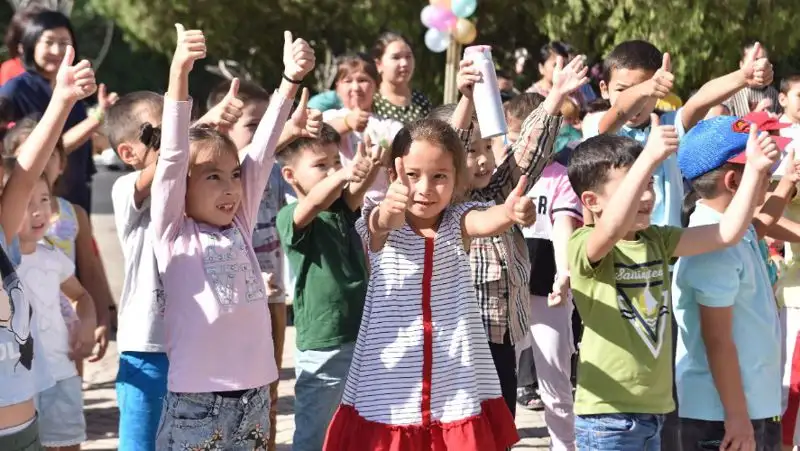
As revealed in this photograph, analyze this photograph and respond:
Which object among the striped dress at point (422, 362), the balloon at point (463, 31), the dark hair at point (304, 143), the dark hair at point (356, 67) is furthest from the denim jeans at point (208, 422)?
the balloon at point (463, 31)

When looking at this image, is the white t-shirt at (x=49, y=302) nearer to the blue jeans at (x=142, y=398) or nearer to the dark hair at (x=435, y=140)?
the blue jeans at (x=142, y=398)

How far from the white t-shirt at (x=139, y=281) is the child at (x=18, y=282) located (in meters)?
0.82

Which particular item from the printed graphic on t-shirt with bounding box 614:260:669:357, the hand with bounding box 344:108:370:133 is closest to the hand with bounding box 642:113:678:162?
the printed graphic on t-shirt with bounding box 614:260:669:357

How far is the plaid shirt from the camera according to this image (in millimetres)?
4539

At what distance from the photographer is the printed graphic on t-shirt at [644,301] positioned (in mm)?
3988

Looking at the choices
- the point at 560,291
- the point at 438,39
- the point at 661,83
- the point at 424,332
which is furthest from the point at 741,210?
the point at 438,39

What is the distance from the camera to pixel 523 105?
18.8 feet

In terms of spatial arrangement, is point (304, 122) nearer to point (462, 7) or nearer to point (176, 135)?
point (176, 135)

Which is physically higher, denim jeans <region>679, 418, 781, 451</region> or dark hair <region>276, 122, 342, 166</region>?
dark hair <region>276, 122, 342, 166</region>

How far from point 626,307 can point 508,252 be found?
100 cm

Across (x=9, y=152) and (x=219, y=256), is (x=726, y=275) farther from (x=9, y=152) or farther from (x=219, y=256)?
(x=9, y=152)

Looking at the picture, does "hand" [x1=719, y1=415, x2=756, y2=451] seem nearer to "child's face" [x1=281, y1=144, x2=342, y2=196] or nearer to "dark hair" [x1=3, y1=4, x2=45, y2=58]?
"child's face" [x1=281, y1=144, x2=342, y2=196]

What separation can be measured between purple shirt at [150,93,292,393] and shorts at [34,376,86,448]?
1057 mm

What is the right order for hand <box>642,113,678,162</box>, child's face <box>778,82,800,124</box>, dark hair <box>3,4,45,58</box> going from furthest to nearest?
child's face <box>778,82,800,124</box> < dark hair <box>3,4,45,58</box> < hand <box>642,113,678,162</box>
